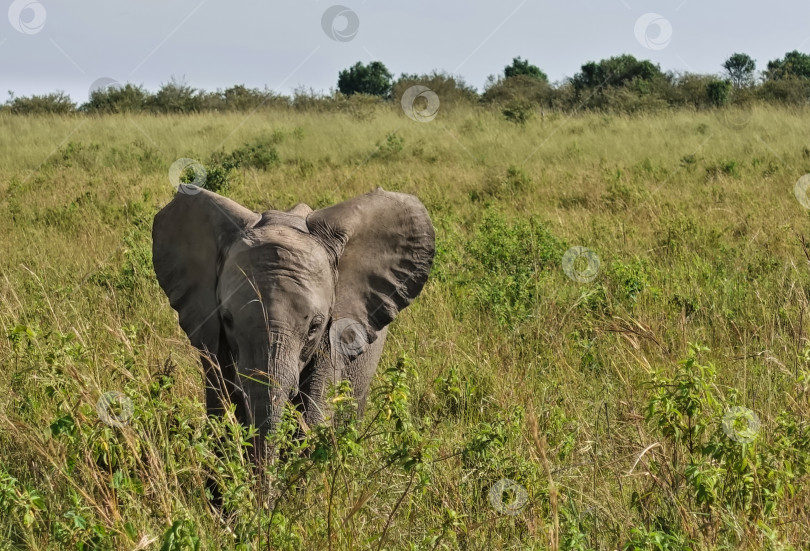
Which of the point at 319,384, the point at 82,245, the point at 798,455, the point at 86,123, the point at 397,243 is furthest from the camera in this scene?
the point at 86,123

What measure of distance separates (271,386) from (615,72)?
109 feet

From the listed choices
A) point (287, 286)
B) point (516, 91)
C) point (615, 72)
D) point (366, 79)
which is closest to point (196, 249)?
point (287, 286)

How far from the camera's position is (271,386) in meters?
3.53

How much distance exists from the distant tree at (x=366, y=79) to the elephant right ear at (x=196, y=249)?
48771 mm

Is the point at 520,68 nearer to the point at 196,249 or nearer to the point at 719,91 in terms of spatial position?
the point at 719,91

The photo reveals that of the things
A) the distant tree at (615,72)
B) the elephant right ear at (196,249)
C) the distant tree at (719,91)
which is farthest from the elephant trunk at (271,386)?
the distant tree at (615,72)

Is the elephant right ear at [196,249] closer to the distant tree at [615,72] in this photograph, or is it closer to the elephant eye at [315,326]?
the elephant eye at [315,326]

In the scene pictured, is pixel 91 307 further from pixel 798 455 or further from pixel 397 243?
pixel 798 455

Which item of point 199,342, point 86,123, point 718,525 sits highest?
point 86,123

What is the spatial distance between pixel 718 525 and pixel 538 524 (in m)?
0.60

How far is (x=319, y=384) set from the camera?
→ 416cm

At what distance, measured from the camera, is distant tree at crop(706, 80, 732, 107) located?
25.8m

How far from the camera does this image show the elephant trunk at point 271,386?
3.55 meters

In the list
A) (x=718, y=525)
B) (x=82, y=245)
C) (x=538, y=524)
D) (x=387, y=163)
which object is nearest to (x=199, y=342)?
(x=538, y=524)
